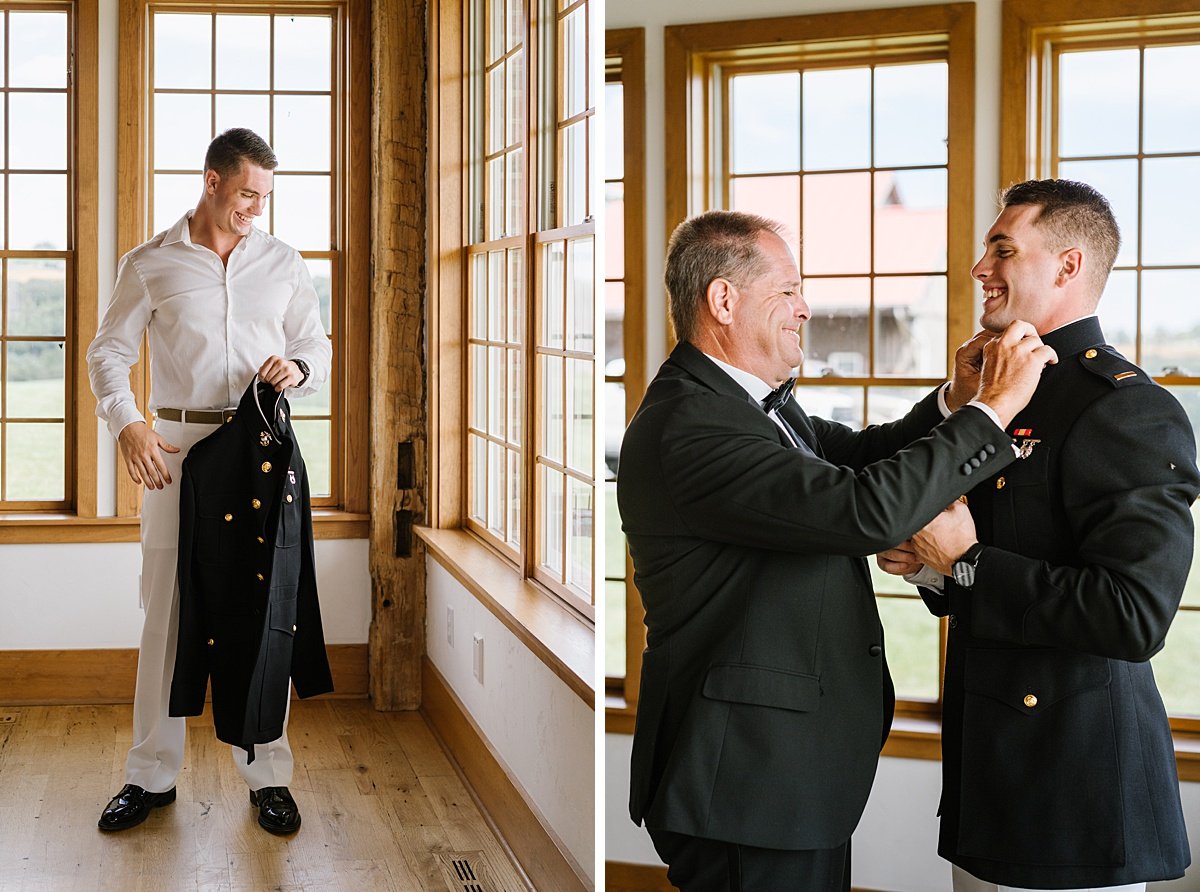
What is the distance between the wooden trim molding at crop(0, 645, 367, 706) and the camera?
4.29 m

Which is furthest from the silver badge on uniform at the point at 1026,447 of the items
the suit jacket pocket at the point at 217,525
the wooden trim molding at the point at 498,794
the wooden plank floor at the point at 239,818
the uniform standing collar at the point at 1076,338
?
the suit jacket pocket at the point at 217,525

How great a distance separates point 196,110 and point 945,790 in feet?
12.4

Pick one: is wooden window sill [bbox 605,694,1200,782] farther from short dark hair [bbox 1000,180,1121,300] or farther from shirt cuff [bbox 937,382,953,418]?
short dark hair [bbox 1000,180,1121,300]

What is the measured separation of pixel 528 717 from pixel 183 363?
129 centimetres

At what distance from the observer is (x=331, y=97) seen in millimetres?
4477

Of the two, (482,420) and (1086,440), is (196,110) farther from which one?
(1086,440)

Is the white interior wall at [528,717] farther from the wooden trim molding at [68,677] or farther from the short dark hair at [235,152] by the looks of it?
the short dark hair at [235,152]

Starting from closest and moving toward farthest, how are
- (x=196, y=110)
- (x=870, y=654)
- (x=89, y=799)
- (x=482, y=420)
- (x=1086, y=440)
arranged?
(x=1086, y=440), (x=870, y=654), (x=89, y=799), (x=482, y=420), (x=196, y=110)

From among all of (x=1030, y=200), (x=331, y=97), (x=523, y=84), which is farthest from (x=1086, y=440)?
(x=331, y=97)

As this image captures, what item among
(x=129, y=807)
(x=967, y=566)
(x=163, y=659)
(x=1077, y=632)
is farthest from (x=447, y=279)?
(x=1077, y=632)

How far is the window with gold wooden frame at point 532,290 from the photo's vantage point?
2695 mm

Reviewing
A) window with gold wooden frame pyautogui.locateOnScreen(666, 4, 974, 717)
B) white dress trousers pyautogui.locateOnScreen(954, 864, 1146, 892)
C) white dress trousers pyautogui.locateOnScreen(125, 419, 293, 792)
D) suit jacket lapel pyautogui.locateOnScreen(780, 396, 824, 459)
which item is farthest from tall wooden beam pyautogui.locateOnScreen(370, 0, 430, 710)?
white dress trousers pyautogui.locateOnScreen(954, 864, 1146, 892)

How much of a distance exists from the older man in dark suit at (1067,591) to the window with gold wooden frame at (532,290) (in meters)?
0.70

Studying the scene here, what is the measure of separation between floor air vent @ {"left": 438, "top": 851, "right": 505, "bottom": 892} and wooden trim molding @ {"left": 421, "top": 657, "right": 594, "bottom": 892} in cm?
8
